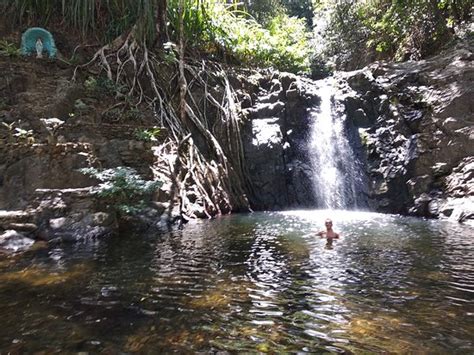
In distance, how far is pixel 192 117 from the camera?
1007cm

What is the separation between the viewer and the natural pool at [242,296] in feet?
8.46

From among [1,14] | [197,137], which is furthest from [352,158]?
[1,14]

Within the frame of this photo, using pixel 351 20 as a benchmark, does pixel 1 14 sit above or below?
below

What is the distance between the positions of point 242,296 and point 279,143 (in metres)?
7.80

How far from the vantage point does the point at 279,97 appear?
11.8m

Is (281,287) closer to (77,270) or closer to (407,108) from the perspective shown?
(77,270)

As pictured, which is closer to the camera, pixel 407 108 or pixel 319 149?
pixel 407 108

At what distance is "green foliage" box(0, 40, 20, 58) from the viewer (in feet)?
29.7

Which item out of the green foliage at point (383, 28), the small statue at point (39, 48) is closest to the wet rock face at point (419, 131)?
the green foliage at point (383, 28)

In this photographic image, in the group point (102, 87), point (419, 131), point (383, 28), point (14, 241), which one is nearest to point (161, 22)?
point (102, 87)

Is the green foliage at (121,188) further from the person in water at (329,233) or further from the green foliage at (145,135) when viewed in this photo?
the person in water at (329,233)

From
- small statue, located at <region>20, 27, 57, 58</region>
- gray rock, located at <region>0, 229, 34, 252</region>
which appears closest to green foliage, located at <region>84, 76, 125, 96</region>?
small statue, located at <region>20, 27, 57, 58</region>

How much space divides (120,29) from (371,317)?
34.2 feet

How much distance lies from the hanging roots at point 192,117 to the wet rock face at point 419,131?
3.51 m
